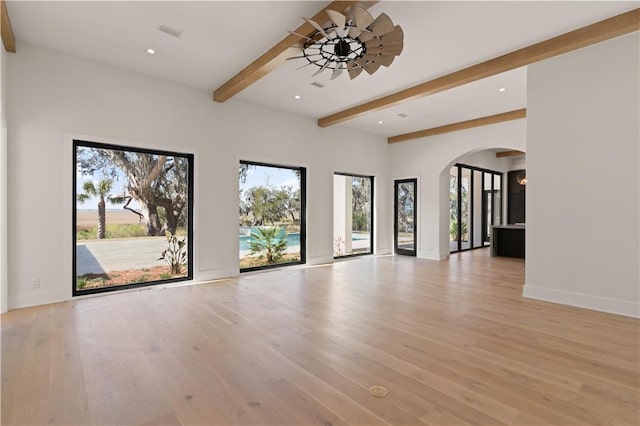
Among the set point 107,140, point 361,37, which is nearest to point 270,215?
point 107,140

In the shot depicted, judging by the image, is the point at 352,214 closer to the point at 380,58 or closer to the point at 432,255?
the point at 432,255

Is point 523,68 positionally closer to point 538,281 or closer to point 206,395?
point 538,281

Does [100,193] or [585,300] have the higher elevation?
[100,193]

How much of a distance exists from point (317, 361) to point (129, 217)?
393cm

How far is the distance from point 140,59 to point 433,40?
Answer: 391 cm

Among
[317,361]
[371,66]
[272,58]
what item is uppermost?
[272,58]

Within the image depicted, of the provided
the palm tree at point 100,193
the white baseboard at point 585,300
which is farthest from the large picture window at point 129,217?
the white baseboard at point 585,300

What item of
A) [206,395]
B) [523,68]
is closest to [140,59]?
[206,395]

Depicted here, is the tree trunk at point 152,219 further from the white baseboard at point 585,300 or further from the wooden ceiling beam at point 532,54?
the white baseboard at point 585,300

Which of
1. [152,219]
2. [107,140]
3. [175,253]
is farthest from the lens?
[175,253]

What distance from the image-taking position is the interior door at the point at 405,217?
8.72 metres

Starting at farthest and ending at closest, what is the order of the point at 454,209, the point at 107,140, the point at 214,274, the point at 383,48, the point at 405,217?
the point at 454,209, the point at 405,217, the point at 214,274, the point at 107,140, the point at 383,48

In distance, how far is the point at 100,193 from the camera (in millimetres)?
4711

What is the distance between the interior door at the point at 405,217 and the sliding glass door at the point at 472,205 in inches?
43.7
